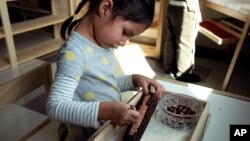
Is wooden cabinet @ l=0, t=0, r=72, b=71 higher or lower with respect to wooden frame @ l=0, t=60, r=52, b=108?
lower

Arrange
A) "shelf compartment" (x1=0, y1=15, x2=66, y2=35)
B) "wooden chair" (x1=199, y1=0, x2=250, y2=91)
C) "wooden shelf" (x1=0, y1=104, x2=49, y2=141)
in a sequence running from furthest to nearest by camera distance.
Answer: "shelf compartment" (x1=0, y1=15, x2=66, y2=35) → "wooden chair" (x1=199, y1=0, x2=250, y2=91) → "wooden shelf" (x1=0, y1=104, x2=49, y2=141)

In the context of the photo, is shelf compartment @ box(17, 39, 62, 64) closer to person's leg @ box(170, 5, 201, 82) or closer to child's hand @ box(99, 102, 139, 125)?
person's leg @ box(170, 5, 201, 82)

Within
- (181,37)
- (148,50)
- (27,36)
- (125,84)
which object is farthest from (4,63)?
(125,84)

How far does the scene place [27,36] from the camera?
2.43 meters

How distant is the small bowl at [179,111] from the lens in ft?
1.83

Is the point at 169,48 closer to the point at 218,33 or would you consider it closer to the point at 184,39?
the point at 184,39

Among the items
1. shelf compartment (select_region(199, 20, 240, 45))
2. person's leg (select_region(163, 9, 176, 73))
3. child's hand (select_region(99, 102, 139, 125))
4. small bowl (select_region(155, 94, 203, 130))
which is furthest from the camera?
person's leg (select_region(163, 9, 176, 73))

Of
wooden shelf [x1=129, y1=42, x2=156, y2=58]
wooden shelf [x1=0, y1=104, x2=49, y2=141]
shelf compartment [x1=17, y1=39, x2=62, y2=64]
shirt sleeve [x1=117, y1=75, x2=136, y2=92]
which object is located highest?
shirt sleeve [x1=117, y1=75, x2=136, y2=92]

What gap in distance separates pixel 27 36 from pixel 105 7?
2119mm

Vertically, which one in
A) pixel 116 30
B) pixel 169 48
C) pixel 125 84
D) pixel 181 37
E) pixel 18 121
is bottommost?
pixel 18 121

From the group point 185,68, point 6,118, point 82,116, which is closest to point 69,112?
point 82,116

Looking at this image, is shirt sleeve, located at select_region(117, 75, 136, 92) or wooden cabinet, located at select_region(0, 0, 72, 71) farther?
wooden cabinet, located at select_region(0, 0, 72, 71)

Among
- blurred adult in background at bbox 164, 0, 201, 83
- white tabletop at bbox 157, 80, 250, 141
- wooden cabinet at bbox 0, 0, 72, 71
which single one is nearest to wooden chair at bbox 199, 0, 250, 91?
blurred adult in background at bbox 164, 0, 201, 83

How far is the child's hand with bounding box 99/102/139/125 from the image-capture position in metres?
0.45
